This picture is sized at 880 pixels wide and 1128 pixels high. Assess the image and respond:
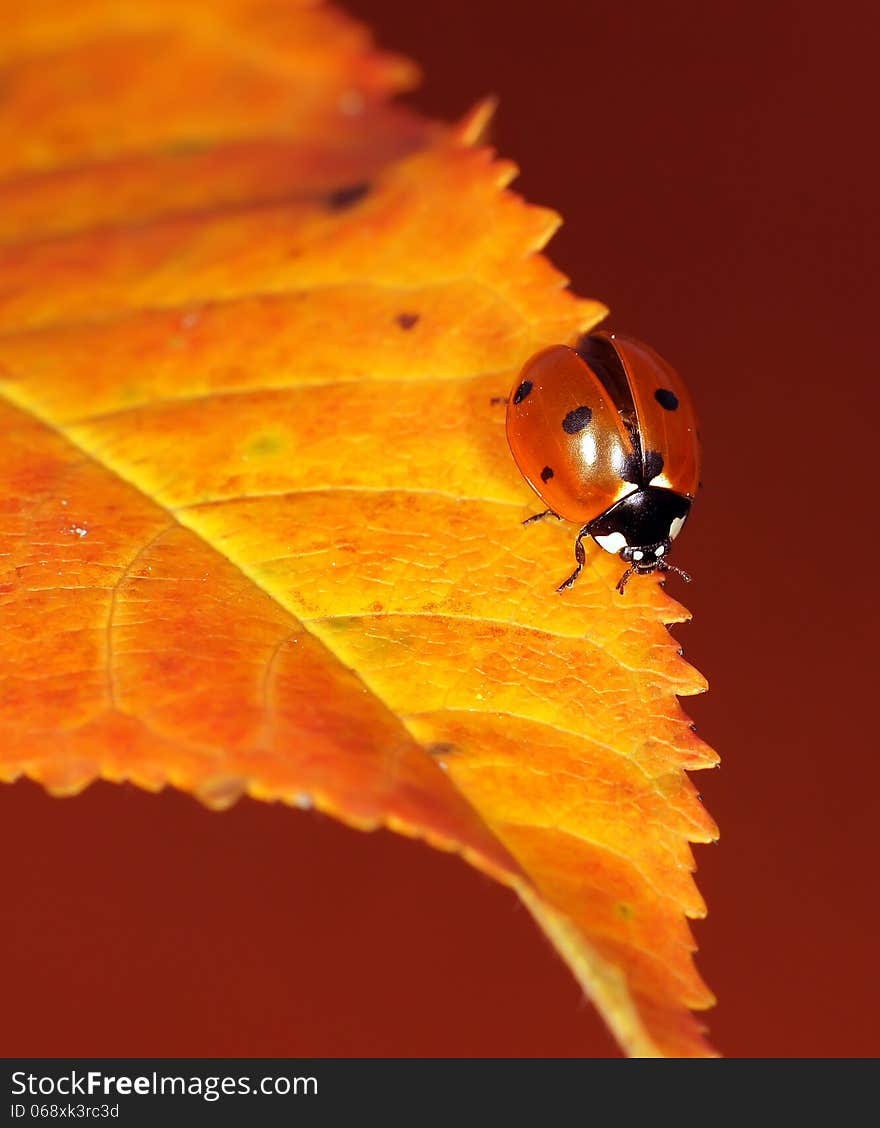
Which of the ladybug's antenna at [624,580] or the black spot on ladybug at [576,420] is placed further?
the black spot on ladybug at [576,420]

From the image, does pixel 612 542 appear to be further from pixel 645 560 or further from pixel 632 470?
pixel 632 470

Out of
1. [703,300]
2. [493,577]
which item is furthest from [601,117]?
[493,577]

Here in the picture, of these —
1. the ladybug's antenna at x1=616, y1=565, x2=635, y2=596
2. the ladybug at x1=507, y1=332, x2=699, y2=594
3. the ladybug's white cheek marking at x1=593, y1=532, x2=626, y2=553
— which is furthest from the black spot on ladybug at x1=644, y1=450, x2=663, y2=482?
the ladybug's antenna at x1=616, y1=565, x2=635, y2=596

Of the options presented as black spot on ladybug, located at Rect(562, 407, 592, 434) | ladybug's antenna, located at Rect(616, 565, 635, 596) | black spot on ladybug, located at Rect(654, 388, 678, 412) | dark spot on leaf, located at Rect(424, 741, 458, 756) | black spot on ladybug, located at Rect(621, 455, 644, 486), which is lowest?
dark spot on leaf, located at Rect(424, 741, 458, 756)

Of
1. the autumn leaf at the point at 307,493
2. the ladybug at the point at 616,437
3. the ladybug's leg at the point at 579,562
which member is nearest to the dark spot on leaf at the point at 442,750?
the autumn leaf at the point at 307,493

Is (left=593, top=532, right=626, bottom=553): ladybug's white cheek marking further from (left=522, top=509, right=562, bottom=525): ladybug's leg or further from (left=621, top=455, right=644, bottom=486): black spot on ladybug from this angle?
(left=621, top=455, right=644, bottom=486): black spot on ladybug

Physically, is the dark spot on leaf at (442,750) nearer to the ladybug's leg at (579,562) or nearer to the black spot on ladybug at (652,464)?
the ladybug's leg at (579,562)
